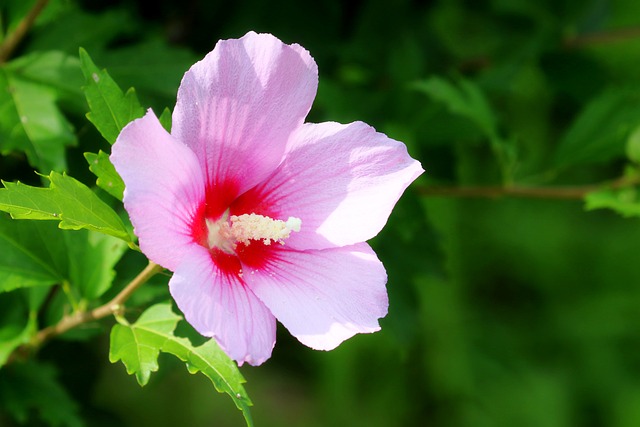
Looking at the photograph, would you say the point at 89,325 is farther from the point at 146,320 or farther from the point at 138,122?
the point at 138,122

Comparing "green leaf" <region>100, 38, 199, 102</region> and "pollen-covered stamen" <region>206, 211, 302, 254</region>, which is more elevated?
"green leaf" <region>100, 38, 199, 102</region>

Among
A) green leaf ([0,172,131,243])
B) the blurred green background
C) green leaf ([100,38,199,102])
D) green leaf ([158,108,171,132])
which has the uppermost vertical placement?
green leaf ([158,108,171,132])

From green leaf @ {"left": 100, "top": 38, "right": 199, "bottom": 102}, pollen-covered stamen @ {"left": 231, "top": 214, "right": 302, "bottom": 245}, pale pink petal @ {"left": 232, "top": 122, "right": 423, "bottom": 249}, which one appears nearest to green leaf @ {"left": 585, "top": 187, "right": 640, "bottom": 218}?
pale pink petal @ {"left": 232, "top": 122, "right": 423, "bottom": 249}

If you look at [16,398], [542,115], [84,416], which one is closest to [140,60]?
[16,398]

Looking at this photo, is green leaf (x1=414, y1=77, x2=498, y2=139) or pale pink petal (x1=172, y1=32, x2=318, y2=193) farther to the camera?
green leaf (x1=414, y1=77, x2=498, y2=139)

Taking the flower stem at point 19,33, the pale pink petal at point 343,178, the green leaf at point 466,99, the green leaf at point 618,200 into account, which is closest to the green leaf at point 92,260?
the pale pink petal at point 343,178

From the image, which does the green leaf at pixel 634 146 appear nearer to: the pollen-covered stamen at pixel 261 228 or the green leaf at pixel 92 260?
the pollen-covered stamen at pixel 261 228

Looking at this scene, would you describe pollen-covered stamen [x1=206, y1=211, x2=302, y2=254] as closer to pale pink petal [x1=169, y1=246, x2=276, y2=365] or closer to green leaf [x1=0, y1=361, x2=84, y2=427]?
pale pink petal [x1=169, y1=246, x2=276, y2=365]

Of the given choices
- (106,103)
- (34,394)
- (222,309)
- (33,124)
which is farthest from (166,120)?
(34,394)
